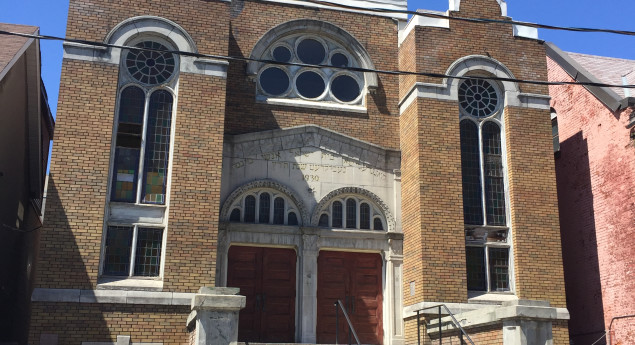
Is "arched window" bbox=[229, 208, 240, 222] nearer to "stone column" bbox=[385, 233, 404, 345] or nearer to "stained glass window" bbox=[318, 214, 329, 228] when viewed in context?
"stained glass window" bbox=[318, 214, 329, 228]

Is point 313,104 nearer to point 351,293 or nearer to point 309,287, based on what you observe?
point 309,287

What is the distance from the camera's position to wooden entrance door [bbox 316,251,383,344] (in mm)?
16391

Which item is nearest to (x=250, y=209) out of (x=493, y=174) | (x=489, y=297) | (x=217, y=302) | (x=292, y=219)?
(x=292, y=219)

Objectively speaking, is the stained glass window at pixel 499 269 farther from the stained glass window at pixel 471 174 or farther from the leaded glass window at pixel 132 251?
the leaded glass window at pixel 132 251

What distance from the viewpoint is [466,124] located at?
17.6 m

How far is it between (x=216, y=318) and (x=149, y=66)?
655 cm

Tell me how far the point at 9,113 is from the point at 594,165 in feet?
52.7

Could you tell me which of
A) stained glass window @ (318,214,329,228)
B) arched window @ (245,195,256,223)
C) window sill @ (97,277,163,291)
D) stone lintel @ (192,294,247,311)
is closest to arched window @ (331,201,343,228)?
stained glass window @ (318,214,329,228)

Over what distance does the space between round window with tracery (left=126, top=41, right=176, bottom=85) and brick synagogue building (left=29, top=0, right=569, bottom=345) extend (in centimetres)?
3

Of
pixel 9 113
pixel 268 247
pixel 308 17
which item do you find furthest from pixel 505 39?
pixel 9 113

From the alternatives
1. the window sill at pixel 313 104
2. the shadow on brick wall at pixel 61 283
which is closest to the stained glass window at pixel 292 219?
the window sill at pixel 313 104

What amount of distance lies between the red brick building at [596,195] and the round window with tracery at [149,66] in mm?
11147

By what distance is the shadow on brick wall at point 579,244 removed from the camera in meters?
18.9

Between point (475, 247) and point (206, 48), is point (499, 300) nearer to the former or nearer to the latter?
point (475, 247)
